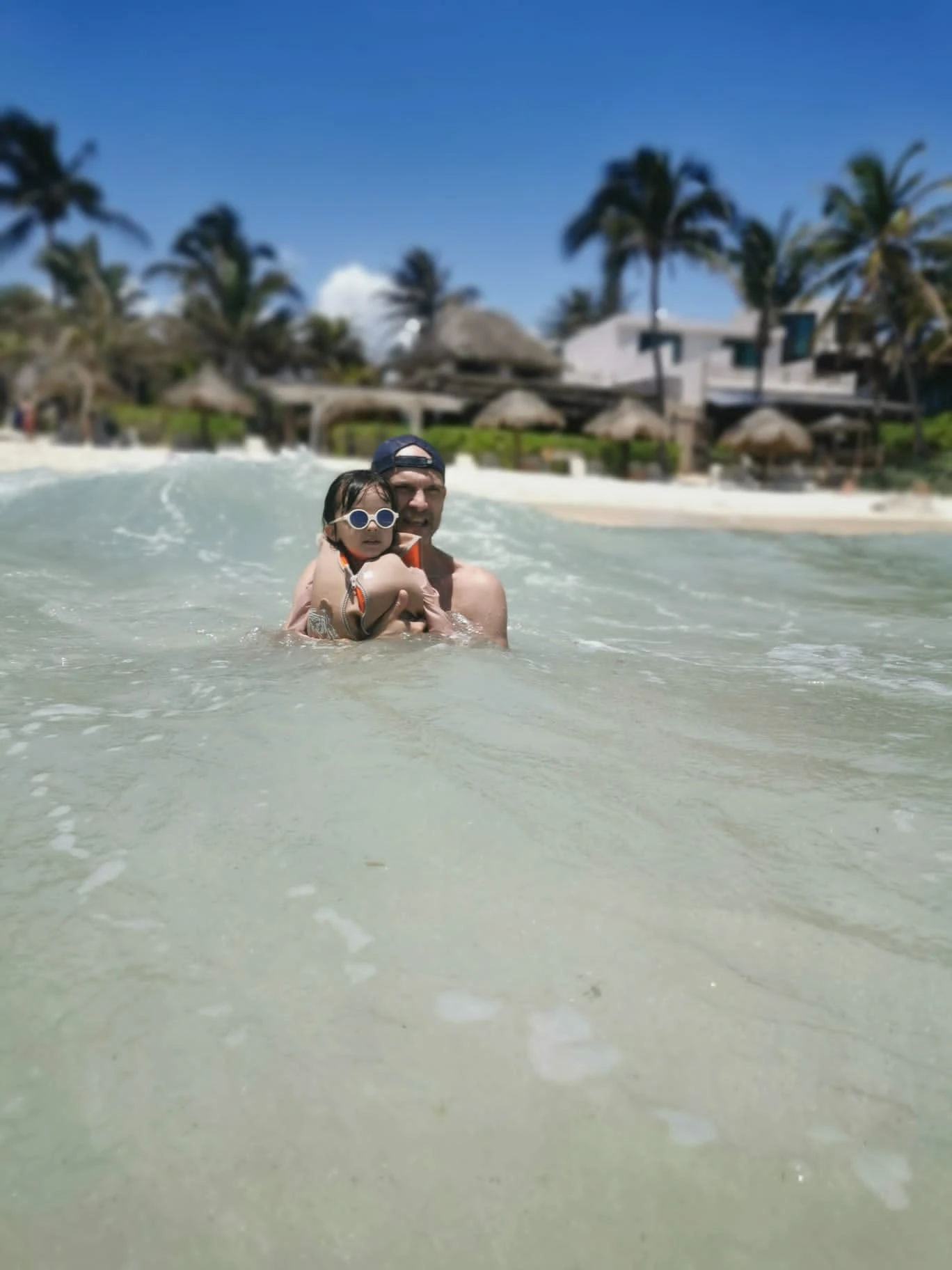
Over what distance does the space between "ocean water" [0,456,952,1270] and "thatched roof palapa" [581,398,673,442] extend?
2236 cm

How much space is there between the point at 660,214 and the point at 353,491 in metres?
33.0

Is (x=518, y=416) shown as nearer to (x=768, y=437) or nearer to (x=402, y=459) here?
(x=768, y=437)

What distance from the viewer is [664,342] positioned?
136 feet

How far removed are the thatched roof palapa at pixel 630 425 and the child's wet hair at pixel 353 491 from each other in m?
22.6

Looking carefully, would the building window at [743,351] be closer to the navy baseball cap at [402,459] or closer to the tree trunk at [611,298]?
the tree trunk at [611,298]

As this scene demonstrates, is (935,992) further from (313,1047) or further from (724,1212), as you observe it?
(313,1047)

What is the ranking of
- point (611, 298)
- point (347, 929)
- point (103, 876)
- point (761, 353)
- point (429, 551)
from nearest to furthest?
point (347, 929) → point (103, 876) → point (429, 551) → point (761, 353) → point (611, 298)

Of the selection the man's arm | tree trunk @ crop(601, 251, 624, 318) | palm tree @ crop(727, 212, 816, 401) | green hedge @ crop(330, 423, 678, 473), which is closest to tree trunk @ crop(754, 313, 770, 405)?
palm tree @ crop(727, 212, 816, 401)

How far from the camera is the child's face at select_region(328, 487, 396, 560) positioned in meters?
3.85

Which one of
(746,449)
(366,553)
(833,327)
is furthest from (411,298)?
(366,553)

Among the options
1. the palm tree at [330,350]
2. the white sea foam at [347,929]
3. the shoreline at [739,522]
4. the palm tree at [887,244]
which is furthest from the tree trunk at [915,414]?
the white sea foam at [347,929]

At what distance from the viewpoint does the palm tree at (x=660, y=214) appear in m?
33.5

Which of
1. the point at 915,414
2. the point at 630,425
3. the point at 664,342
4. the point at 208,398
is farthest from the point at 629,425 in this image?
the point at 664,342

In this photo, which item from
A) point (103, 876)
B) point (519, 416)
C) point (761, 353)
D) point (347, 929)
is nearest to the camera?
point (347, 929)
